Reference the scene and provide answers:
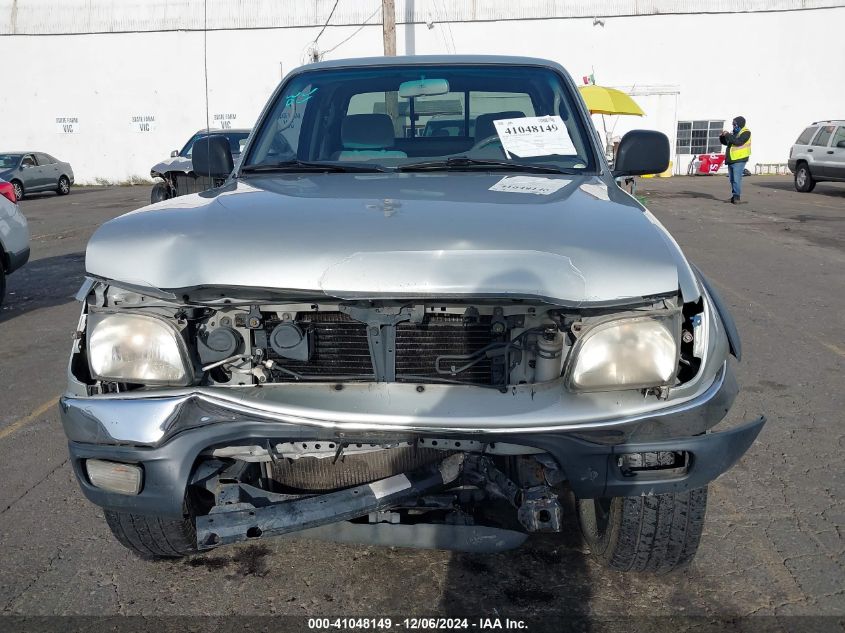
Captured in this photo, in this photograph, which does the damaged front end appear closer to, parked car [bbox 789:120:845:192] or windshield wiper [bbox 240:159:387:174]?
windshield wiper [bbox 240:159:387:174]

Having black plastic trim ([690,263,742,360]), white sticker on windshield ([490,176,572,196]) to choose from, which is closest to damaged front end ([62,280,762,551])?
black plastic trim ([690,263,742,360])

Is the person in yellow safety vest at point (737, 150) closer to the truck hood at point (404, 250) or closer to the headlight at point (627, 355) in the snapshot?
the truck hood at point (404, 250)

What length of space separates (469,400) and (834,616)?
149 cm

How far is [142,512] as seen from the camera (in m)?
2.56

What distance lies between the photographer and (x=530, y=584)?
9.90 ft

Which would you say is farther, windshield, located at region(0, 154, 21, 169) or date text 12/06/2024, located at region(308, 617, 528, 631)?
windshield, located at region(0, 154, 21, 169)

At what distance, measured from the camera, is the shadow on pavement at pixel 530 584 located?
9.29 ft

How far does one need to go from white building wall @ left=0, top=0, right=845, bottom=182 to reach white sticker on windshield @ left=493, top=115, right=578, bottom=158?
25695mm

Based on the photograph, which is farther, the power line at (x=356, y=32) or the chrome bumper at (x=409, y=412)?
the power line at (x=356, y=32)

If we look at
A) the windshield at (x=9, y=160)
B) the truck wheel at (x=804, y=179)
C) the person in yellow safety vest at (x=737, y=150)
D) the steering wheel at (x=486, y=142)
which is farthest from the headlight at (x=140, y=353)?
the windshield at (x=9, y=160)

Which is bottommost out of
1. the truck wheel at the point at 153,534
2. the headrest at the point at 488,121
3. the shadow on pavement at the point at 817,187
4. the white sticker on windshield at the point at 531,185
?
the shadow on pavement at the point at 817,187

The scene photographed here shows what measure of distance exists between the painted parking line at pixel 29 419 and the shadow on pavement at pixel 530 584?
293 cm

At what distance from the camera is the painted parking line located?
4.76m

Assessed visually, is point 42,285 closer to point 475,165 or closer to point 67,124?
point 475,165
